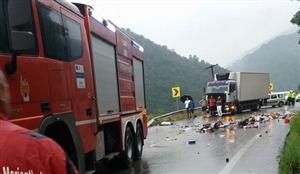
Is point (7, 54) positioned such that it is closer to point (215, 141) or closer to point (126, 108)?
point (126, 108)

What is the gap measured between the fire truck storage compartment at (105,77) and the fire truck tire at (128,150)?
3.34 feet

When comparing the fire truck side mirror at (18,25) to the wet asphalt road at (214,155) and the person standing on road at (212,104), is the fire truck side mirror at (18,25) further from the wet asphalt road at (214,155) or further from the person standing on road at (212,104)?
the person standing on road at (212,104)

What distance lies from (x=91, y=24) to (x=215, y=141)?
30.4ft

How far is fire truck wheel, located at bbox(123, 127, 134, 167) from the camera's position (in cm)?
1167

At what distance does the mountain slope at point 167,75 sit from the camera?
Answer: 63.0 m

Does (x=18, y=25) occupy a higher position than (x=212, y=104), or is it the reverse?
(x=18, y=25)

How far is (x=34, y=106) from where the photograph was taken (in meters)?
6.15

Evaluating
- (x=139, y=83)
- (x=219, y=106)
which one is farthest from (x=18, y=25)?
(x=219, y=106)

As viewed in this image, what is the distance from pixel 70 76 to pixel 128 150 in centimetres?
482

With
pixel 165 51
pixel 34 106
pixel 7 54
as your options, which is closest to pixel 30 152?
pixel 7 54

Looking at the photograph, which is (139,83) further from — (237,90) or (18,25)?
(237,90)

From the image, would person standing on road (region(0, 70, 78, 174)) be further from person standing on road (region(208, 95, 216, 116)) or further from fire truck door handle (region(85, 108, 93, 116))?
person standing on road (region(208, 95, 216, 116))

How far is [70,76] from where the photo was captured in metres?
7.45

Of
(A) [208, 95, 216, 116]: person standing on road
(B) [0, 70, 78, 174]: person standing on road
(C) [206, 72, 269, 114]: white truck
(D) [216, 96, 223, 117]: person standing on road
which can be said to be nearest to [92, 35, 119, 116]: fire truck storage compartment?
(B) [0, 70, 78, 174]: person standing on road
